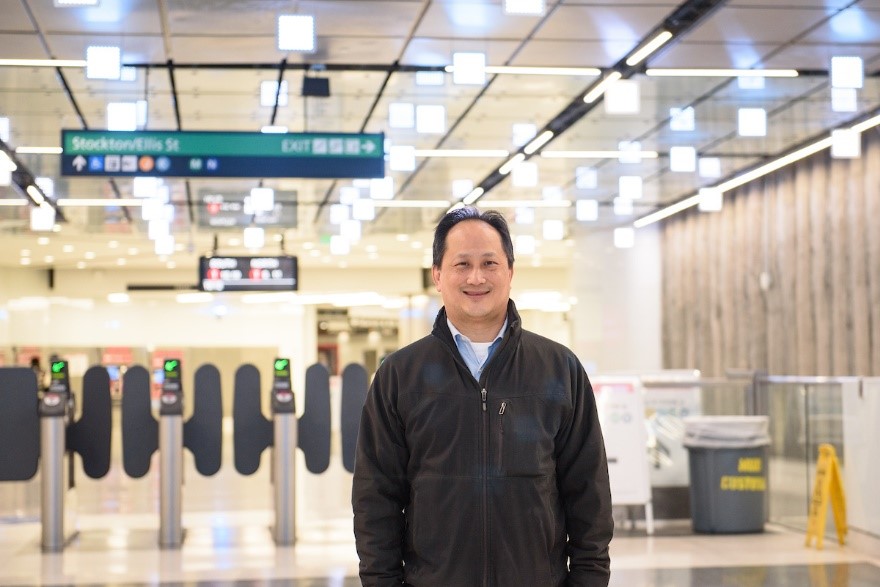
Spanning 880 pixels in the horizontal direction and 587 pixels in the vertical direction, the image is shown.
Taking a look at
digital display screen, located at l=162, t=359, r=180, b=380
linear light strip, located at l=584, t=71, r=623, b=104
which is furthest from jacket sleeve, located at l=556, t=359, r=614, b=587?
linear light strip, located at l=584, t=71, r=623, b=104

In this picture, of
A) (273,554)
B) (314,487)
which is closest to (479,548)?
(273,554)

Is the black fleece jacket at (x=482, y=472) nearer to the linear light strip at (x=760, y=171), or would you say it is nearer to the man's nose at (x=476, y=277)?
the man's nose at (x=476, y=277)

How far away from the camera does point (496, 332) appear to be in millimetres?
2578

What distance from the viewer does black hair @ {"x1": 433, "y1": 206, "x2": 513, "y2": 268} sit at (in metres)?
2.55

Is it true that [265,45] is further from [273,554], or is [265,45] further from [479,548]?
[479,548]

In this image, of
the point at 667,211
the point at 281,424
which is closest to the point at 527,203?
the point at 667,211

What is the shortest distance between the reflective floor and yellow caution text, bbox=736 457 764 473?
0.51 metres

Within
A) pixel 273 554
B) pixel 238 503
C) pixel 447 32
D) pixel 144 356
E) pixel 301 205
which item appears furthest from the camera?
pixel 144 356

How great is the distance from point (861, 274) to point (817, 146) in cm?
166

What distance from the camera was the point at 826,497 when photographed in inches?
329

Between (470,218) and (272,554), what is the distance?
6441 mm

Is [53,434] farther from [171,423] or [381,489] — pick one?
[381,489]

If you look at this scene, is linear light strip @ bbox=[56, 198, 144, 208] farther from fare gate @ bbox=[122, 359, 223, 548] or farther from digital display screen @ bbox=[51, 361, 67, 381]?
digital display screen @ bbox=[51, 361, 67, 381]

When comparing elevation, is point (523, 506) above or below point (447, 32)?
below
